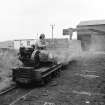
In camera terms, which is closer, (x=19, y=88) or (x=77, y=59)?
(x=19, y=88)

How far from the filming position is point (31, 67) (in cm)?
935

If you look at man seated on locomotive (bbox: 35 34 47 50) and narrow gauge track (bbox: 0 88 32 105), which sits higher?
man seated on locomotive (bbox: 35 34 47 50)

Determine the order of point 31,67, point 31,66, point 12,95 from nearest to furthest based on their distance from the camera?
1. point 12,95
2. point 31,67
3. point 31,66

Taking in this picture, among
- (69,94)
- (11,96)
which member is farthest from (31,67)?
(69,94)

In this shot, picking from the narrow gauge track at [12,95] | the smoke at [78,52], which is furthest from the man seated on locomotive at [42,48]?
the narrow gauge track at [12,95]

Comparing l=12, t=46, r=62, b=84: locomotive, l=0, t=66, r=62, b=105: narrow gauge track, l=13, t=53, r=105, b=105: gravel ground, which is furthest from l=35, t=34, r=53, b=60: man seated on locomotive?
l=0, t=66, r=62, b=105: narrow gauge track

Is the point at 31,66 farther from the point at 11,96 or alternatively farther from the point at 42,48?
the point at 11,96

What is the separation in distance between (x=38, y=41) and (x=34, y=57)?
1522 millimetres

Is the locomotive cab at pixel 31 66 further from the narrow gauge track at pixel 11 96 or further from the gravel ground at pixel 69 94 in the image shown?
the gravel ground at pixel 69 94

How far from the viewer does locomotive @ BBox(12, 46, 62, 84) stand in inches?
352

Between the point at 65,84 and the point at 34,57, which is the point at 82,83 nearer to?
the point at 65,84

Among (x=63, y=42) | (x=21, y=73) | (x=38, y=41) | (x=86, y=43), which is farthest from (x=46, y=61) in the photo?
(x=86, y=43)

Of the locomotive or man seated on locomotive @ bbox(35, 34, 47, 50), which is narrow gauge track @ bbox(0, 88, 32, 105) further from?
man seated on locomotive @ bbox(35, 34, 47, 50)

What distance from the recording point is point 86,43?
24.9m
